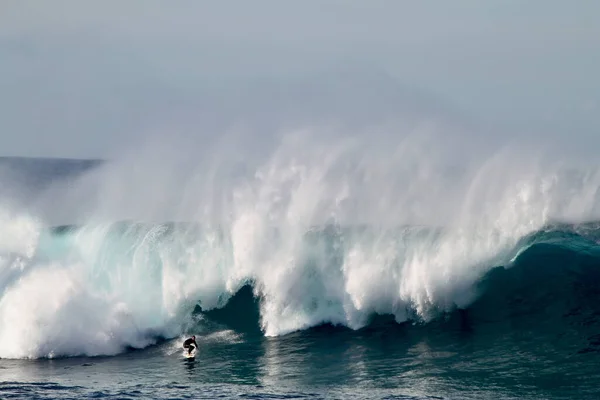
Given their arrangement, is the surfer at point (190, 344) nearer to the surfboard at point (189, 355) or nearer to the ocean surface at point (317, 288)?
the surfboard at point (189, 355)

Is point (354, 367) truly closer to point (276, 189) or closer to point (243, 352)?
point (243, 352)

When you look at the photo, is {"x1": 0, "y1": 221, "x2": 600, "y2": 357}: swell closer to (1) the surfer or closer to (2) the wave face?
(2) the wave face

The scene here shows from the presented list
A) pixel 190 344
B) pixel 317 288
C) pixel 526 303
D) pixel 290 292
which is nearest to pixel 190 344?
pixel 190 344

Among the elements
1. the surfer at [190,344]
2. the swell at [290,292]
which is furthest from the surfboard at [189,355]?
the swell at [290,292]

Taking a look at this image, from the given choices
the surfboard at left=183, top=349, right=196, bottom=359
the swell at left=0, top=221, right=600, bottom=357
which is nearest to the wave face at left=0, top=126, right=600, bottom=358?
the swell at left=0, top=221, right=600, bottom=357

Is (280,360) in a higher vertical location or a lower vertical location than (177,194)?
lower

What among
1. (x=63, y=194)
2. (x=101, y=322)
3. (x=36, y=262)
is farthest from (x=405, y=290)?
(x=63, y=194)
